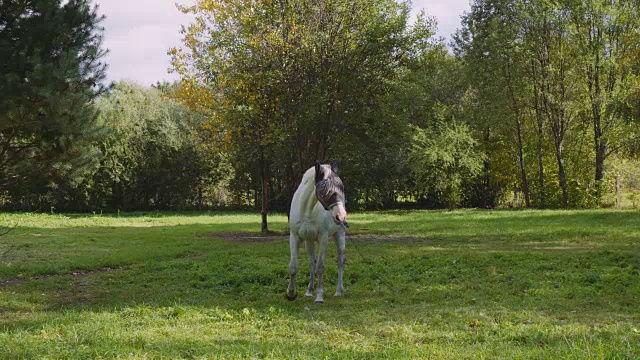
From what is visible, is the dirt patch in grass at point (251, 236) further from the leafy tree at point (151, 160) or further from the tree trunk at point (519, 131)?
the tree trunk at point (519, 131)

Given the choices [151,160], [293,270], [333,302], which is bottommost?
[333,302]

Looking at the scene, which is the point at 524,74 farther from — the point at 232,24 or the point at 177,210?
the point at 177,210

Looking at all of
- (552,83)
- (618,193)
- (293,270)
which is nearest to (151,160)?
(552,83)

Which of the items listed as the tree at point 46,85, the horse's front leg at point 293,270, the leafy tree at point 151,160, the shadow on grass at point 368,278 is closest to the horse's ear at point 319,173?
the horse's front leg at point 293,270

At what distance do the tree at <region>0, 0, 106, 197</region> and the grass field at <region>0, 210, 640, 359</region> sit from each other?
2.62 m

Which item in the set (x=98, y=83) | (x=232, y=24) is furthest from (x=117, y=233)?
(x=98, y=83)

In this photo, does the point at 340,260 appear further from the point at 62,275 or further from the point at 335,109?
the point at 335,109

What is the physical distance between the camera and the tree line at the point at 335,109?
10648mm

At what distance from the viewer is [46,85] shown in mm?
9461

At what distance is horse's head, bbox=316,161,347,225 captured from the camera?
7.68 m

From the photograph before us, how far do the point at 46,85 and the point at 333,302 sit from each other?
652cm

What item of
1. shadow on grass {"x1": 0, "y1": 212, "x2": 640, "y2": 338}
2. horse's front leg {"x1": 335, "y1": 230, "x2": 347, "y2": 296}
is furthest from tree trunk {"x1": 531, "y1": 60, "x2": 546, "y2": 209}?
horse's front leg {"x1": 335, "y1": 230, "x2": 347, "y2": 296}

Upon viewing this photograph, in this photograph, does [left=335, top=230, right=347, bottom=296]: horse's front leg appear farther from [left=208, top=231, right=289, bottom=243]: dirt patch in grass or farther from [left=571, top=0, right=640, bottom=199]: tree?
[left=571, top=0, right=640, bottom=199]: tree

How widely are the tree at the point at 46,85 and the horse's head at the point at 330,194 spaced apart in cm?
530
